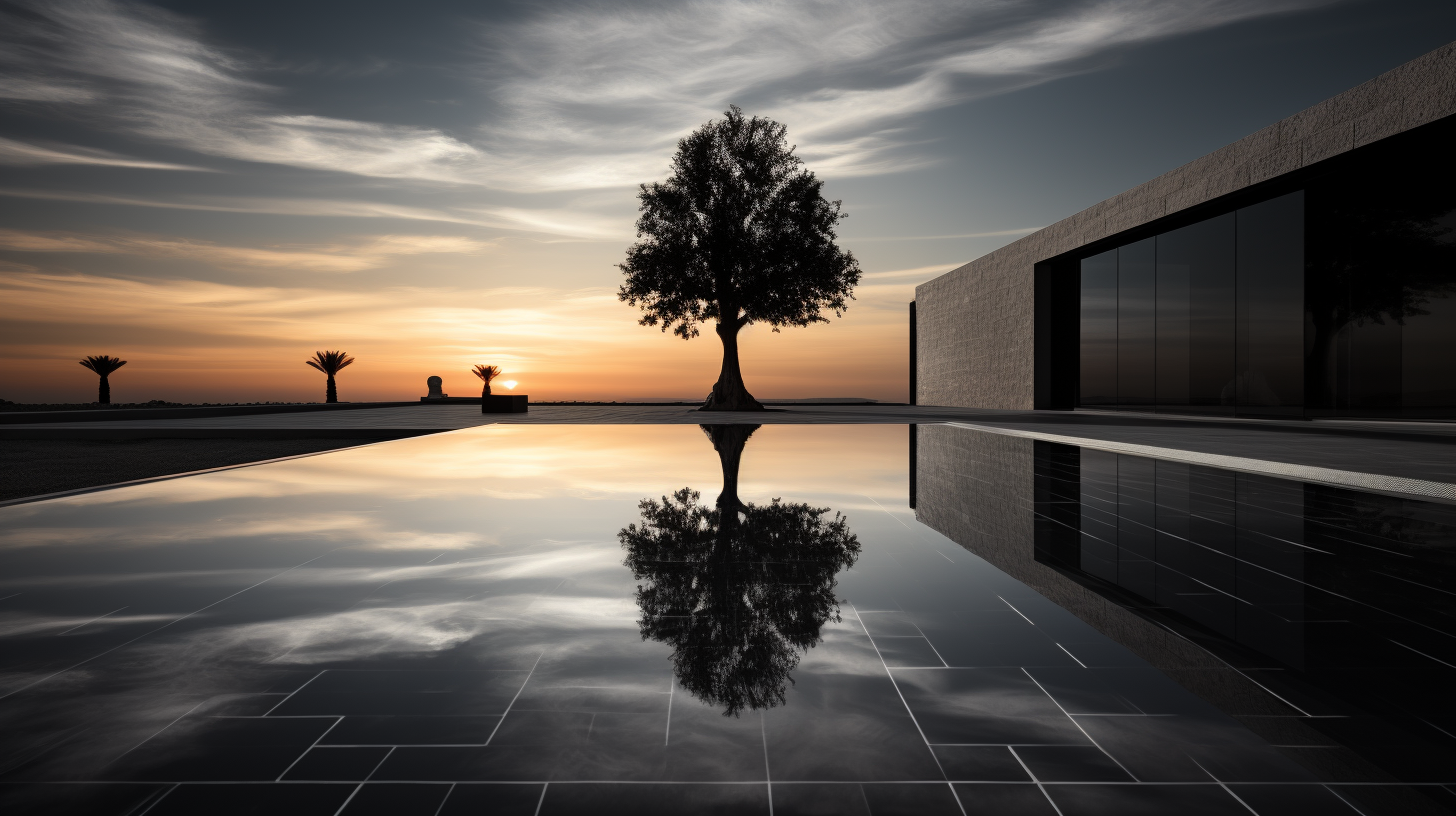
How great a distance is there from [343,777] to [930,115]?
852 inches

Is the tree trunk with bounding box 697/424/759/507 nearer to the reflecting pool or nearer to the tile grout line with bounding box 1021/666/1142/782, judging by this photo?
the reflecting pool

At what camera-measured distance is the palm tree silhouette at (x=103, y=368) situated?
3294 cm

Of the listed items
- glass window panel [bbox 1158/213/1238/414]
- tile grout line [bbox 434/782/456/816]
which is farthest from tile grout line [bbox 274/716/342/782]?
glass window panel [bbox 1158/213/1238/414]

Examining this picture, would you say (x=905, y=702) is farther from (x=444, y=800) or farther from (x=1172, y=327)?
(x=1172, y=327)

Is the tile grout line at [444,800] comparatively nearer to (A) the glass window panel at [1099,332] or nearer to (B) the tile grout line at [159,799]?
(B) the tile grout line at [159,799]

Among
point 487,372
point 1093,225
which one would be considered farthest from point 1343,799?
point 487,372

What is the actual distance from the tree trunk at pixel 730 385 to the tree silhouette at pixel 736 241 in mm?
76

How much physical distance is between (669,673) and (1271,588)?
10.7 ft

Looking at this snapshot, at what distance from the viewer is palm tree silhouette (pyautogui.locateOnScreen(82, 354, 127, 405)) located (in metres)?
32.9

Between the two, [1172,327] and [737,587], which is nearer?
[737,587]

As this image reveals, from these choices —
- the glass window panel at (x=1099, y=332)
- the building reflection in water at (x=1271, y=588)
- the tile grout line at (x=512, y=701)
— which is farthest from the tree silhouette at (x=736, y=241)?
the tile grout line at (x=512, y=701)

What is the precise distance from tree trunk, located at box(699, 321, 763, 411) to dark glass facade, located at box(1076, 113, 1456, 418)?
13021 mm

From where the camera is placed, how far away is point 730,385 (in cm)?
2850

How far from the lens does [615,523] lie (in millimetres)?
5824
